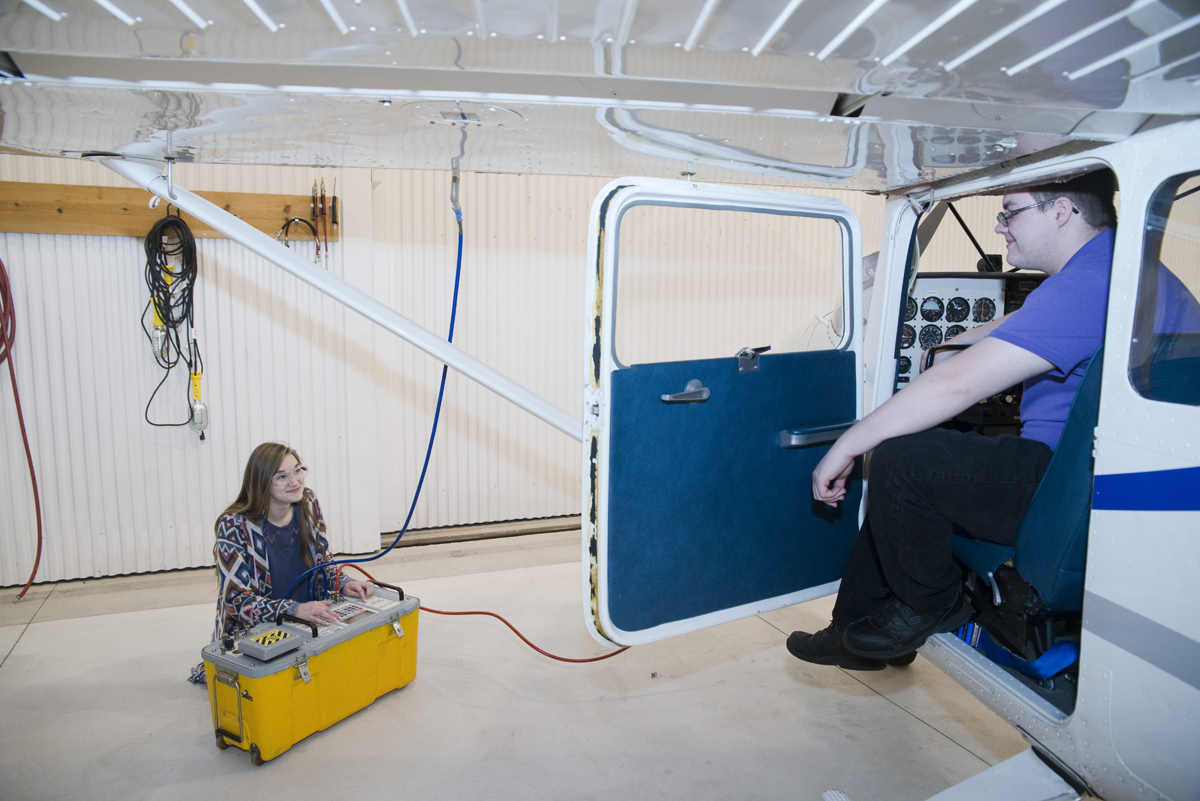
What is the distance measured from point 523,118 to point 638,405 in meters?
0.82

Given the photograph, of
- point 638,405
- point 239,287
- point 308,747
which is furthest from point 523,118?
point 239,287

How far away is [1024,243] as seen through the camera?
6.70 feet

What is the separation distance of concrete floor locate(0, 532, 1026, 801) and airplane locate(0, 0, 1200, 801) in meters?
0.66

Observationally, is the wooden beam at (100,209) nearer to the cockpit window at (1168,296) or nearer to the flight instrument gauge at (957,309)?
the flight instrument gauge at (957,309)

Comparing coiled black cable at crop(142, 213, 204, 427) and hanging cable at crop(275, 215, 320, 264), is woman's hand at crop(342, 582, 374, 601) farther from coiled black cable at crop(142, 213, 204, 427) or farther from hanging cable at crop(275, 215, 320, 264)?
hanging cable at crop(275, 215, 320, 264)

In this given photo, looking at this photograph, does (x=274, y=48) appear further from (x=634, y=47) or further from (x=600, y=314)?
(x=600, y=314)

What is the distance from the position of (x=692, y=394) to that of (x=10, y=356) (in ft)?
12.6

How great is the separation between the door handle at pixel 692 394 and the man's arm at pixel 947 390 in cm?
41

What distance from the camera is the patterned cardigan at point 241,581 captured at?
2715 mm

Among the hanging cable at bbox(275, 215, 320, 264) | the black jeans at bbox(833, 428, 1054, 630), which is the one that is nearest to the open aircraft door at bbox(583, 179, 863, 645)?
the black jeans at bbox(833, 428, 1054, 630)

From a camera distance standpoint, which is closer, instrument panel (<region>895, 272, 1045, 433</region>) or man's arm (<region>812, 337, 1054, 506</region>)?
man's arm (<region>812, 337, 1054, 506</region>)

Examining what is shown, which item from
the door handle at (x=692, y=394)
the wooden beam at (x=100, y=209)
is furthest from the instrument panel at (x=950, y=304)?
the wooden beam at (x=100, y=209)

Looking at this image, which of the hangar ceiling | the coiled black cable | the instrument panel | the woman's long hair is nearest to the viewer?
the hangar ceiling

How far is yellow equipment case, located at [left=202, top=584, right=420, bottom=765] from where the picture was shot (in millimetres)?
2477
